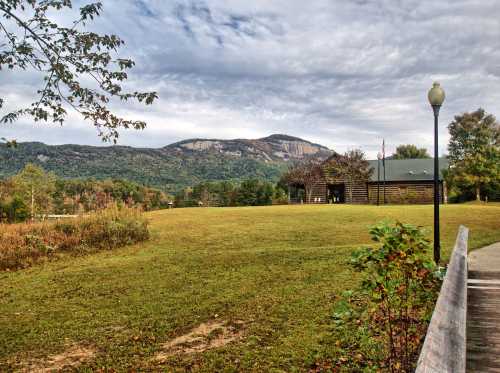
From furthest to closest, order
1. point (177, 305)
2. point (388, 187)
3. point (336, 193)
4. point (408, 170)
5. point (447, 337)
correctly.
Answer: point (336, 193)
point (408, 170)
point (388, 187)
point (177, 305)
point (447, 337)

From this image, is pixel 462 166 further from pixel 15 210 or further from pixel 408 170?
pixel 15 210

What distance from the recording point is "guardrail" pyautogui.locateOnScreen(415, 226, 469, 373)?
5.32ft

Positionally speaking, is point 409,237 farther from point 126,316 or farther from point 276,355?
point 126,316

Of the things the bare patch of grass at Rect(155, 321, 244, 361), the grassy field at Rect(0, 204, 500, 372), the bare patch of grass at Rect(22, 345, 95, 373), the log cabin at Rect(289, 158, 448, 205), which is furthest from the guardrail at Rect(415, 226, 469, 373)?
the log cabin at Rect(289, 158, 448, 205)

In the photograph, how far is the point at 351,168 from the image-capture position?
3872 centimetres

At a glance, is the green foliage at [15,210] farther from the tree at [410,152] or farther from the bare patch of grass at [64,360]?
the tree at [410,152]

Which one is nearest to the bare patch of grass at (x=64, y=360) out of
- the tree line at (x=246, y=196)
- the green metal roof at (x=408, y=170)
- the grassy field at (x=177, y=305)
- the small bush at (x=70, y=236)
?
the grassy field at (x=177, y=305)

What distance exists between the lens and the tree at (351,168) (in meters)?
38.6

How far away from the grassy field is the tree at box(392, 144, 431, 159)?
5032cm

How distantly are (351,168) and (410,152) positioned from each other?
86.6 feet

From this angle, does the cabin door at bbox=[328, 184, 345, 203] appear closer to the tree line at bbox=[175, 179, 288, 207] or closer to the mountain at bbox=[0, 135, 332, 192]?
the tree line at bbox=[175, 179, 288, 207]

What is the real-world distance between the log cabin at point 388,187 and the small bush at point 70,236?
1083 inches

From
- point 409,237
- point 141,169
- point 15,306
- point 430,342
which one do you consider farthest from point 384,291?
point 141,169

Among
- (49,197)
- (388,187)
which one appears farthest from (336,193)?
(49,197)
